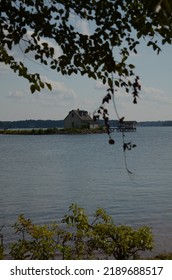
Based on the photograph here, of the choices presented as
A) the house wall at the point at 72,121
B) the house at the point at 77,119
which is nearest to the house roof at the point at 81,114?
the house at the point at 77,119

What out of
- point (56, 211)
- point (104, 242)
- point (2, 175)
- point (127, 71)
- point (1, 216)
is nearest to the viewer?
point (127, 71)

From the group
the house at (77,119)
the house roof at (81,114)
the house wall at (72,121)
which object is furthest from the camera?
the house wall at (72,121)

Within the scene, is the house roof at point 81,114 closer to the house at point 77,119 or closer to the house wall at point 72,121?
the house at point 77,119

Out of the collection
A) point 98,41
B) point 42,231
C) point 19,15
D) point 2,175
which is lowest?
point 2,175

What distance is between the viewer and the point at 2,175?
41.6 metres

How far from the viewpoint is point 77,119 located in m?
168

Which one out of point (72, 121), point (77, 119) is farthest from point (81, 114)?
point (72, 121)

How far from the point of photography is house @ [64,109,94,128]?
15488cm

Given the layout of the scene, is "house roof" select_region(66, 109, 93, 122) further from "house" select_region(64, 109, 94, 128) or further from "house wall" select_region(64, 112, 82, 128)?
"house wall" select_region(64, 112, 82, 128)

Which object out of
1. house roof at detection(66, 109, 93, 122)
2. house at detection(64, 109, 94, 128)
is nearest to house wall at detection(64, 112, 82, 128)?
house at detection(64, 109, 94, 128)

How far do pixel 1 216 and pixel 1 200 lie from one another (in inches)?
212

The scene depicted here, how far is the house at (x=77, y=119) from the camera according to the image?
154875mm
